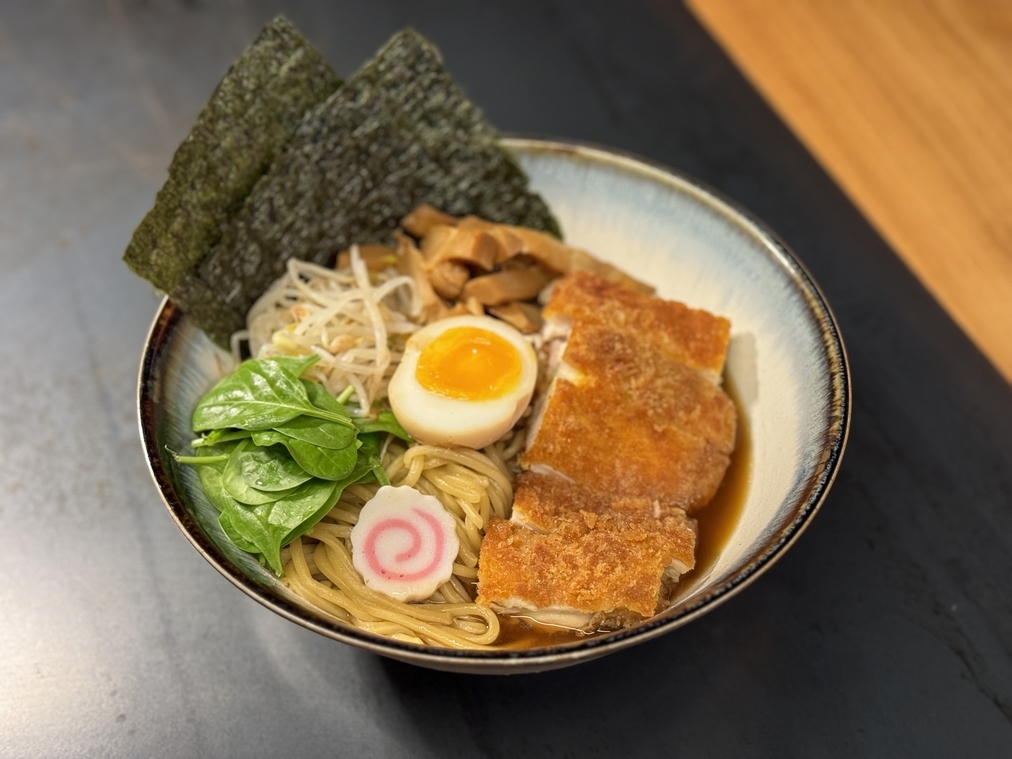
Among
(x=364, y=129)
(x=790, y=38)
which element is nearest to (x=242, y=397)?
(x=364, y=129)

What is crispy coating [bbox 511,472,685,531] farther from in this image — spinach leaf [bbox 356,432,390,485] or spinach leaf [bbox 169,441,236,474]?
spinach leaf [bbox 169,441,236,474]

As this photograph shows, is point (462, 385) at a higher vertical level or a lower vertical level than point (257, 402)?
higher

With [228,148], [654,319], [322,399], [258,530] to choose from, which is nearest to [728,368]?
[654,319]

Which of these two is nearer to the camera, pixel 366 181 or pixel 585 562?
pixel 585 562

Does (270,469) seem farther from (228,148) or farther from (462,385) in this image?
(228,148)

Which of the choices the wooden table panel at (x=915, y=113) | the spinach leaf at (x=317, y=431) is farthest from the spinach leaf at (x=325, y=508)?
the wooden table panel at (x=915, y=113)

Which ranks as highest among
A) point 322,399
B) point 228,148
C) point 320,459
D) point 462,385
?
point 228,148

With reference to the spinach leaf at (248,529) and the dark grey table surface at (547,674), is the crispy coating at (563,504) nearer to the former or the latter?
the dark grey table surface at (547,674)
